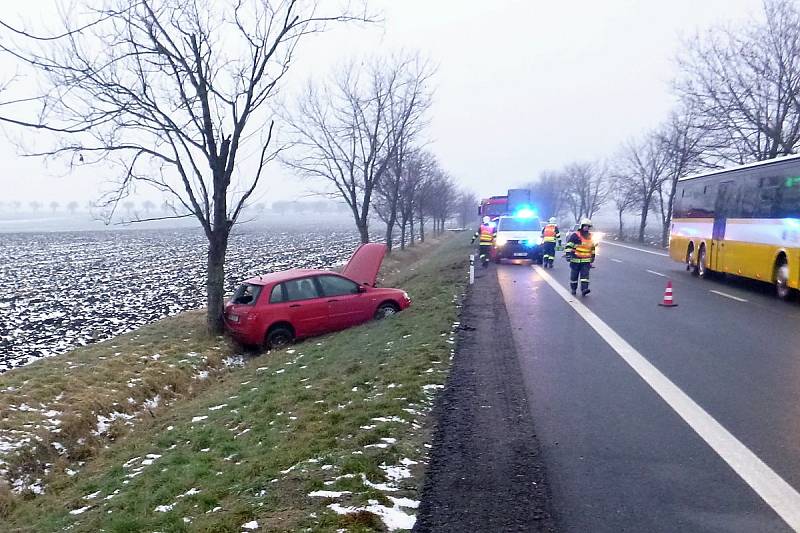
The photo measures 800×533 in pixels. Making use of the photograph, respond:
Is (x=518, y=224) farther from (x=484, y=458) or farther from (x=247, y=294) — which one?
(x=484, y=458)

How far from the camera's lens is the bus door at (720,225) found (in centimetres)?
1727

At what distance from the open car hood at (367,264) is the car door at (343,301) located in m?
1.50

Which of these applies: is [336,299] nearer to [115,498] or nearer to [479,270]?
[115,498]

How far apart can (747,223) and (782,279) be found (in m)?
2.49

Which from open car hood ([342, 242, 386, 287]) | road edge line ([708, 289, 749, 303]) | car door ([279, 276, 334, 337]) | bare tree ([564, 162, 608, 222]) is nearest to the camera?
car door ([279, 276, 334, 337])

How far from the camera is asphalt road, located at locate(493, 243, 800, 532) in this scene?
399 cm

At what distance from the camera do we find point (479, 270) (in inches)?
872

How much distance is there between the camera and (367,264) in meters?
14.9

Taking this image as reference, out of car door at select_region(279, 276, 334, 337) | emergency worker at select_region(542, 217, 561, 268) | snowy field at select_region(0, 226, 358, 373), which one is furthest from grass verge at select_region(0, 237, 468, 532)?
emergency worker at select_region(542, 217, 561, 268)

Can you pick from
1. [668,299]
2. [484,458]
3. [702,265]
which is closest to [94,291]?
[668,299]

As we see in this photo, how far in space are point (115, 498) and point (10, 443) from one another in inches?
117

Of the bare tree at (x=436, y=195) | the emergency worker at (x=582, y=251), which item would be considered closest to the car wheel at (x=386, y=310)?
the emergency worker at (x=582, y=251)

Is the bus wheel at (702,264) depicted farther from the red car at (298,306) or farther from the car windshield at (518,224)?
the red car at (298,306)

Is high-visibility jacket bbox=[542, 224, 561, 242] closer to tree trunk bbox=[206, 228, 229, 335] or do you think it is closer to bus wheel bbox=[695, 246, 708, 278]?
bus wheel bbox=[695, 246, 708, 278]
